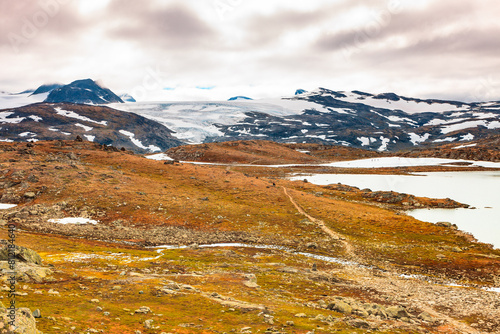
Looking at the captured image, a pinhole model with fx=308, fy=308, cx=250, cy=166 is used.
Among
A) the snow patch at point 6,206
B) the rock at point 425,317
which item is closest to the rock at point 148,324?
the rock at point 425,317

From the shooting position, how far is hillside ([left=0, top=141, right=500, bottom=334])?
21312 mm

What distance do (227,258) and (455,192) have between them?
8625cm

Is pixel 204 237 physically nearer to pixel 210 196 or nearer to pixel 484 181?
pixel 210 196

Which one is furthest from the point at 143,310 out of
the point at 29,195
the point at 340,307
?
the point at 29,195

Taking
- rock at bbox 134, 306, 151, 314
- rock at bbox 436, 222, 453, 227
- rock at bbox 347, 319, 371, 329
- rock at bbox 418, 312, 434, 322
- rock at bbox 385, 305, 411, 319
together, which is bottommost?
rock at bbox 418, 312, 434, 322

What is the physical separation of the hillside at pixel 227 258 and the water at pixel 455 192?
735 centimetres

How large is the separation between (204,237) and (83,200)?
27398 mm

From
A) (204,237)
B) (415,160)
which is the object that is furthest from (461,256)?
(415,160)

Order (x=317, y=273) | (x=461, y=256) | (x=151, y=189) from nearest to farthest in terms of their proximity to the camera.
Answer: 1. (x=317, y=273)
2. (x=461, y=256)
3. (x=151, y=189)

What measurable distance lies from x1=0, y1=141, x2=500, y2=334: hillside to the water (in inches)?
289

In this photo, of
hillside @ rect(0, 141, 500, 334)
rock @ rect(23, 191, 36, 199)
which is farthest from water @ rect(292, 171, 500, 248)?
rock @ rect(23, 191, 36, 199)

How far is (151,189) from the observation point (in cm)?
7519

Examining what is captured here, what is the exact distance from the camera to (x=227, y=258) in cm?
4122

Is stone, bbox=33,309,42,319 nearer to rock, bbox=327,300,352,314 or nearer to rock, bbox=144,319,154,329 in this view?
rock, bbox=144,319,154,329
